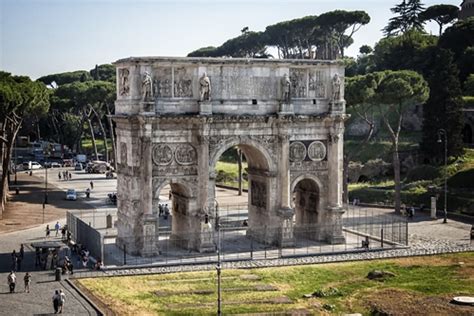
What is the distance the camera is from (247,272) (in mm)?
44500

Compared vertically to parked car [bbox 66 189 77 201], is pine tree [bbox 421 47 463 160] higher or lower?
higher

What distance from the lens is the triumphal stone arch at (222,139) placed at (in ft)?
157

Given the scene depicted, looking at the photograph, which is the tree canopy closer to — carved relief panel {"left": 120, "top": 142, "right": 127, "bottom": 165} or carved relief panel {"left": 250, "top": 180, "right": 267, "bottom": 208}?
carved relief panel {"left": 250, "top": 180, "right": 267, "bottom": 208}

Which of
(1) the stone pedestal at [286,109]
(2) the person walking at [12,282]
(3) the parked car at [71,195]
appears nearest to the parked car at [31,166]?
(3) the parked car at [71,195]

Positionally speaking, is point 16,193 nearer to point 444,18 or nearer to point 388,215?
point 388,215

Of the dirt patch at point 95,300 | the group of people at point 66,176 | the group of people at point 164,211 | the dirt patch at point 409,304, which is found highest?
the group of people at point 66,176

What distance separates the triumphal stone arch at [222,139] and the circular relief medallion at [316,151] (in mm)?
70

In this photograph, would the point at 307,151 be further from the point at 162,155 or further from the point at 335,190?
the point at 162,155

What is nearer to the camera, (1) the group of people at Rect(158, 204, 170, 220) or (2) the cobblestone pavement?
(2) the cobblestone pavement

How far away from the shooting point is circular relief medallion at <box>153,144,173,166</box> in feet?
158

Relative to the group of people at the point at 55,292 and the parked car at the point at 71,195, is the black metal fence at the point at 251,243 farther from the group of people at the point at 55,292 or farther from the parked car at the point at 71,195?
the parked car at the point at 71,195

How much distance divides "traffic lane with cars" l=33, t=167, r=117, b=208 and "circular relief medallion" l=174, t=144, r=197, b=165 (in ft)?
80.1

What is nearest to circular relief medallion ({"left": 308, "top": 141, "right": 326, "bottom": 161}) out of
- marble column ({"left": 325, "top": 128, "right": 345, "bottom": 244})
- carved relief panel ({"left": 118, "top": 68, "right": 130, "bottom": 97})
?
marble column ({"left": 325, "top": 128, "right": 345, "bottom": 244})

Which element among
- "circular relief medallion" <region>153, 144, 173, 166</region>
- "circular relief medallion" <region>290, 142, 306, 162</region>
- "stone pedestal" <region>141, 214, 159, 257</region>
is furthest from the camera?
"circular relief medallion" <region>290, 142, 306, 162</region>
